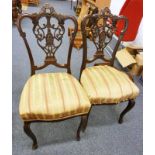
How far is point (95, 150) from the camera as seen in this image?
4.85 feet

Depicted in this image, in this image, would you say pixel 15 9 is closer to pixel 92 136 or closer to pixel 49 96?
pixel 49 96

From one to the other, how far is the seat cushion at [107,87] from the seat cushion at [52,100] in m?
0.09

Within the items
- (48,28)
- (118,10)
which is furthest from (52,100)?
(118,10)

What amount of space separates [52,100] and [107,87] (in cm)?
45

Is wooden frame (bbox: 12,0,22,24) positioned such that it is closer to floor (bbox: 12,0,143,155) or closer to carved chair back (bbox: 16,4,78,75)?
floor (bbox: 12,0,143,155)

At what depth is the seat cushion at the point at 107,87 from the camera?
1.39 m

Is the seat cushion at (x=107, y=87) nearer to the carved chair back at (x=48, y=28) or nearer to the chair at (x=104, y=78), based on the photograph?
the chair at (x=104, y=78)

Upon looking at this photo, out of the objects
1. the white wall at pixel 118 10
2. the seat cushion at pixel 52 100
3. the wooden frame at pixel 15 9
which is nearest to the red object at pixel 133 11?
the white wall at pixel 118 10

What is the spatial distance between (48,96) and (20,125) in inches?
21.5

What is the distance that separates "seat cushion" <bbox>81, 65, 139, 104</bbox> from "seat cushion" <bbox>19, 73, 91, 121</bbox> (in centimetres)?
9

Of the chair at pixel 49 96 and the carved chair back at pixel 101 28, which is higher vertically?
the carved chair back at pixel 101 28

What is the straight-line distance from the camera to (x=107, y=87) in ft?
4.66

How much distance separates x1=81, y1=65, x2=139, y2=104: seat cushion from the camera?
1394mm

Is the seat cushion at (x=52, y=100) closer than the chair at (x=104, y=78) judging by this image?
Yes
